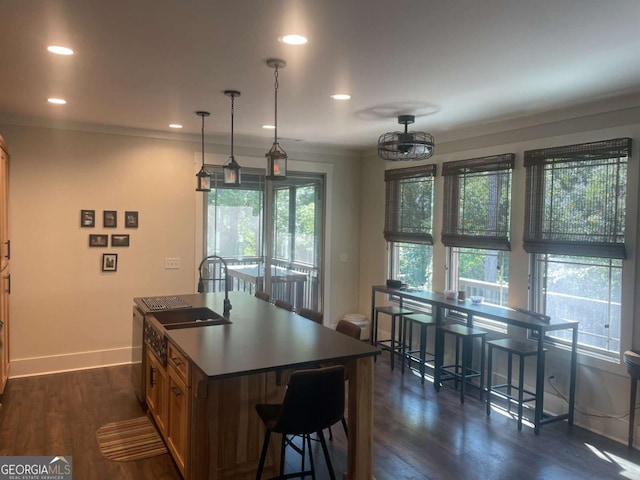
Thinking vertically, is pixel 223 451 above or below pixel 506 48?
below

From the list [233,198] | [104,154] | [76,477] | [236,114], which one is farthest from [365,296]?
[76,477]

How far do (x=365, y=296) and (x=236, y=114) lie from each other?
10.5 ft

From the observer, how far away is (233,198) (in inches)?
226

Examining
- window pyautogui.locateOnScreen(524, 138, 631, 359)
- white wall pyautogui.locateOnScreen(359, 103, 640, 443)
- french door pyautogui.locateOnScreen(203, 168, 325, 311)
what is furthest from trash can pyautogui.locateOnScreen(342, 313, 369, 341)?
window pyautogui.locateOnScreen(524, 138, 631, 359)

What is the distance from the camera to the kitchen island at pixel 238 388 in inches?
94.6

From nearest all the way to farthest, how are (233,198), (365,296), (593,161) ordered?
(593,161)
(233,198)
(365,296)

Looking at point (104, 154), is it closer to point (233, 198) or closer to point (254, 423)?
point (233, 198)

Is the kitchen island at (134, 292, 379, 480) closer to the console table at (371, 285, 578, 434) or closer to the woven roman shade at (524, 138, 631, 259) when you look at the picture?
the console table at (371, 285, 578, 434)

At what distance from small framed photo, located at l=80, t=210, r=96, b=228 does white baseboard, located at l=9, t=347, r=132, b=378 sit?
1331mm

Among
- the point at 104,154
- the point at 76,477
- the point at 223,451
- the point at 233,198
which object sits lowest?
the point at 76,477

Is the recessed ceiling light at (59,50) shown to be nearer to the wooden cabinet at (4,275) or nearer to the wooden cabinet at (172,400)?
the wooden cabinet at (4,275)

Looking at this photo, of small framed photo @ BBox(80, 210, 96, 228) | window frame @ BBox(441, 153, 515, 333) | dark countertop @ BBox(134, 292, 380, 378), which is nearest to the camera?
dark countertop @ BBox(134, 292, 380, 378)

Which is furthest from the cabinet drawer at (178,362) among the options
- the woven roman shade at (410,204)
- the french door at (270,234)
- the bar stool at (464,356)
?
the woven roman shade at (410,204)

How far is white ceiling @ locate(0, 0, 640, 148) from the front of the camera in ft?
7.11
